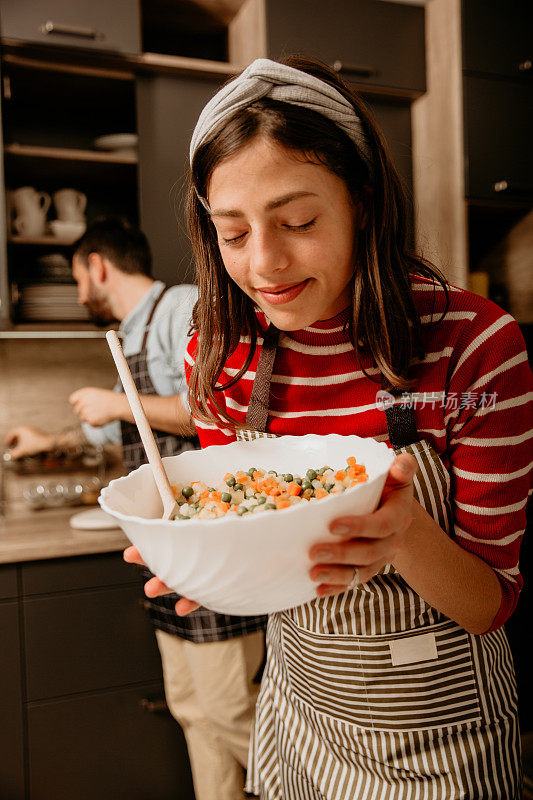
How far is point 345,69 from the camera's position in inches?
84.4

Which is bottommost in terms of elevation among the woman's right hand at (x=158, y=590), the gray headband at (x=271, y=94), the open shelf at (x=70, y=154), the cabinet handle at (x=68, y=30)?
the woman's right hand at (x=158, y=590)

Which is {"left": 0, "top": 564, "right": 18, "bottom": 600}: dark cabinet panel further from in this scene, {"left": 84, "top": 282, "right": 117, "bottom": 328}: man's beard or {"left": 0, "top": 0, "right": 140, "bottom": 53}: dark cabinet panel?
{"left": 0, "top": 0, "right": 140, "bottom": 53}: dark cabinet panel

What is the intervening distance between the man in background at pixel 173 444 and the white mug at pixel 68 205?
19 centimetres

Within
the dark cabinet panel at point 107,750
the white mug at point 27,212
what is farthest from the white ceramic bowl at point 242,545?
the white mug at point 27,212

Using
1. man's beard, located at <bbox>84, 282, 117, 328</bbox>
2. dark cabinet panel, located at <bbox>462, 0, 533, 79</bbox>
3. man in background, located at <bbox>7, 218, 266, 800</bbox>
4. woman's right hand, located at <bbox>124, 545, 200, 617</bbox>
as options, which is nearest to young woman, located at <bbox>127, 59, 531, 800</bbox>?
woman's right hand, located at <bbox>124, 545, 200, 617</bbox>

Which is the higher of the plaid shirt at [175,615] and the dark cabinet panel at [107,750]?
the plaid shirt at [175,615]

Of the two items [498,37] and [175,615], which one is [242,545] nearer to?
[175,615]

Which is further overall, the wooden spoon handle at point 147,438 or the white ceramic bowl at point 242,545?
the wooden spoon handle at point 147,438

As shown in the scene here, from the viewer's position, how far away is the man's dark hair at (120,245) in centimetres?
192

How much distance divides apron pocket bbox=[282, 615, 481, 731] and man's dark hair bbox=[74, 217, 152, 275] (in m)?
1.38

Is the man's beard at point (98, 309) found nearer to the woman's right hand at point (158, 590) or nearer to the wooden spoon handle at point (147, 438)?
the wooden spoon handle at point (147, 438)

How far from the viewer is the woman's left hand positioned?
51cm

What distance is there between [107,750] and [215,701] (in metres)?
0.36

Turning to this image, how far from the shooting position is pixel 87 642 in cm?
174
